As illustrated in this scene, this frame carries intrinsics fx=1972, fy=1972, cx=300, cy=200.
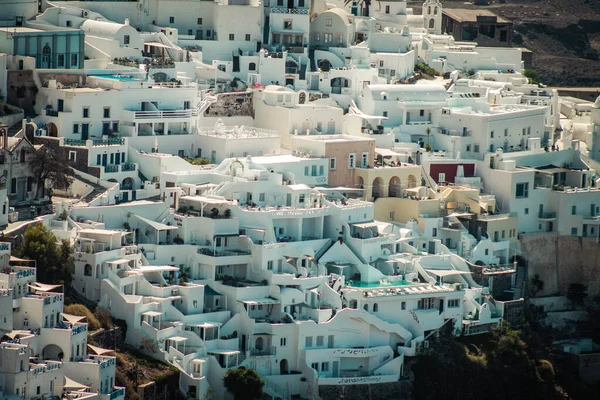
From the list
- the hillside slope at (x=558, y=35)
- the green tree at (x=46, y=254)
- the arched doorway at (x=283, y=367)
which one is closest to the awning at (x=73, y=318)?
the green tree at (x=46, y=254)

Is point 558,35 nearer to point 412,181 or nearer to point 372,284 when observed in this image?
point 412,181

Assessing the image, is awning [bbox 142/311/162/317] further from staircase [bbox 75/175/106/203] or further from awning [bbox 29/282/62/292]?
staircase [bbox 75/175/106/203]

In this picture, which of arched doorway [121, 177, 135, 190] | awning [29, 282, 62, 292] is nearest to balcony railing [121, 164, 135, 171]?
arched doorway [121, 177, 135, 190]

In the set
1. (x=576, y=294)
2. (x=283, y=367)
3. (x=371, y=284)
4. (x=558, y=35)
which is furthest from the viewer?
(x=558, y=35)

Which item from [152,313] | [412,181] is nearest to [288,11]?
[412,181]

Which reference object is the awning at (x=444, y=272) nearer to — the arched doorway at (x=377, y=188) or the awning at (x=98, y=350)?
the arched doorway at (x=377, y=188)

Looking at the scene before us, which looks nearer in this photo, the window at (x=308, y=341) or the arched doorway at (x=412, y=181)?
the window at (x=308, y=341)
